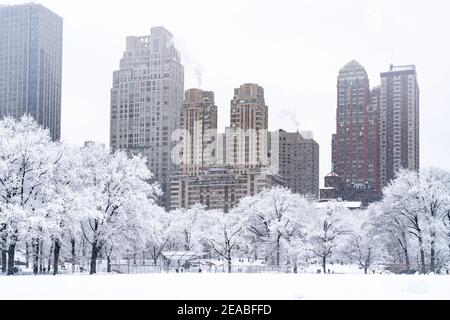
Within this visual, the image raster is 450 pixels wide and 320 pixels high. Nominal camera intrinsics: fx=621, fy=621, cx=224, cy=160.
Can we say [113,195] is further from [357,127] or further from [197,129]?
[357,127]

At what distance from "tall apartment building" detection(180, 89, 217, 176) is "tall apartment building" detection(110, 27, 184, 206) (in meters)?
7.93

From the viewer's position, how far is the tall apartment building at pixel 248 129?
172 m

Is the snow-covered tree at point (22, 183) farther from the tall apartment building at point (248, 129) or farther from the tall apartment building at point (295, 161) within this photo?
the tall apartment building at point (295, 161)

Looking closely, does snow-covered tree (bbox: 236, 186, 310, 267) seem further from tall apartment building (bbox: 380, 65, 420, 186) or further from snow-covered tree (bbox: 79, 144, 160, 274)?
tall apartment building (bbox: 380, 65, 420, 186)

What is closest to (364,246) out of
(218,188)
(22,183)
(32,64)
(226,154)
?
(22,183)

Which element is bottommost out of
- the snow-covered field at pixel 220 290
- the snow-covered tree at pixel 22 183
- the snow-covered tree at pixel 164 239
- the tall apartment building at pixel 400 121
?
the snow-covered tree at pixel 164 239

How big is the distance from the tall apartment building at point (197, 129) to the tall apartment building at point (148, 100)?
793 centimetres

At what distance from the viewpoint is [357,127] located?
19450cm

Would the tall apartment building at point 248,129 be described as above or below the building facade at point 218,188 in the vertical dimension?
above

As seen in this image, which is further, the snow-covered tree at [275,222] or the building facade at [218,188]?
the building facade at [218,188]

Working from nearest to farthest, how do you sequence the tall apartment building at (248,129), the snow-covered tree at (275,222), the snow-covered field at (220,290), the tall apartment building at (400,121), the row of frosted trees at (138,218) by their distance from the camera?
the snow-covered field at (220,290)
the row of frosted trees at (138,218)
the snow-covered tree at (275,222)
the tall apartment building at (400,121)
the tall apartment building at (248,129)

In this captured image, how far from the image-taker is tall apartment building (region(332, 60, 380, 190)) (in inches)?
7200

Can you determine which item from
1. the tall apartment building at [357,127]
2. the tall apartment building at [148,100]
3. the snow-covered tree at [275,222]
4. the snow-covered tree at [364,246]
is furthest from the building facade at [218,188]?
the snow-covered tree at [275,222]

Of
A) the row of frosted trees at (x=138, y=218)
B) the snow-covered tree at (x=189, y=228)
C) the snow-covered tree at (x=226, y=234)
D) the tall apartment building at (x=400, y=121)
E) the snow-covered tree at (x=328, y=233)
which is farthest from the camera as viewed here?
the tall apartment building at (x=400, y=121)
